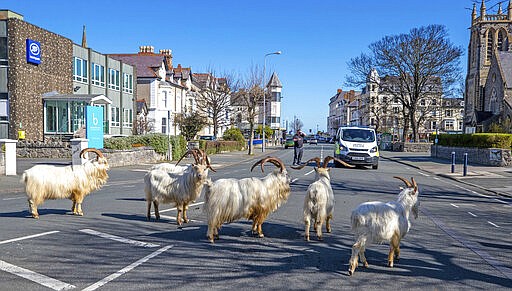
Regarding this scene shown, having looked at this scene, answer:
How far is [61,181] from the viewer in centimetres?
1059

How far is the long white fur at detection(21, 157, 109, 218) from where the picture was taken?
33.9 ft

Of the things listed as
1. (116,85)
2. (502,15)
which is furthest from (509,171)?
(502,15)

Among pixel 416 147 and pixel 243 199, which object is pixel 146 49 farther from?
pixel 243 199

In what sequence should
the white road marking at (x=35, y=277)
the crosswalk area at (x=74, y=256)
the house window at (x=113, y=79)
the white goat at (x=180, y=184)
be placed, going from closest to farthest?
the white road marking at (x=35, y=277) < the crosswalk area at (x=74, y=256) < the white goat at (x=180, y=184) < the house window at (x=113, y=79)

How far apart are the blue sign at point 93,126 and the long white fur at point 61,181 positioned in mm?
14634

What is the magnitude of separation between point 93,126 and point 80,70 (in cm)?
1999

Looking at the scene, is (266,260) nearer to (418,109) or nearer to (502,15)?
(418,109)

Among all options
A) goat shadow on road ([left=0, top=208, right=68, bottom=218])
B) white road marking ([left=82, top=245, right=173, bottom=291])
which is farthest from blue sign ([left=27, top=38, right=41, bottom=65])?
white road marking ([left=82, top=245, right=173, bottom=291])

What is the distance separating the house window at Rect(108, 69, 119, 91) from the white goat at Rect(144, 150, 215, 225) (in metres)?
41.1

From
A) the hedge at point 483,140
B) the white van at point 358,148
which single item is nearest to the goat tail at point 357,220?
the white van at point 358,148

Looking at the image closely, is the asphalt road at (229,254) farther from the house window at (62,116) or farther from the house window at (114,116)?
the house window at (114,116)

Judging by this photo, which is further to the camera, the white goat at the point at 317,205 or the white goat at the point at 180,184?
the white goat at the point at 180,184

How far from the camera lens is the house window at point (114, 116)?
48066mm

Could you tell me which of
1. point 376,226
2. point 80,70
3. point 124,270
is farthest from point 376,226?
point 80,70
